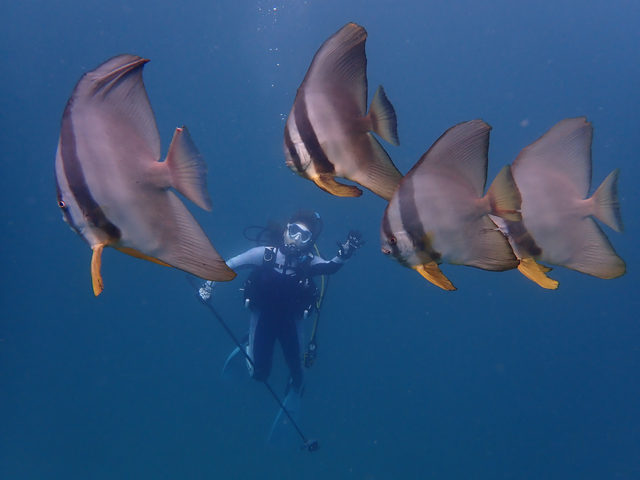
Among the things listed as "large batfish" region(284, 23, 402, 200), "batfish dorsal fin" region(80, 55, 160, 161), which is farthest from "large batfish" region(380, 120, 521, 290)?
"batfish dorsal fin" region(80, 55, 160, 161)

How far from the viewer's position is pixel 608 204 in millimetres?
1596

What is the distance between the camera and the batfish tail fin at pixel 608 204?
1.56m

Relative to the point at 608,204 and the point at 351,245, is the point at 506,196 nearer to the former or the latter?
the point at 608,204

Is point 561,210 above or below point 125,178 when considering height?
below

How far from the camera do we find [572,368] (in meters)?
37.1

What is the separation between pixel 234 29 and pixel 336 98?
44.6 meters

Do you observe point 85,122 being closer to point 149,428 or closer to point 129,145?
point 129,145

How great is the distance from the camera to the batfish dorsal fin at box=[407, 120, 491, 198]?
1152 millimetres

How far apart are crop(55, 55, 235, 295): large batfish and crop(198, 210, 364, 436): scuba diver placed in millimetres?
5455

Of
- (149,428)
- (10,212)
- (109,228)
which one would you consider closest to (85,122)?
(109,228)

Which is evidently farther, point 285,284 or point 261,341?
point 261,341

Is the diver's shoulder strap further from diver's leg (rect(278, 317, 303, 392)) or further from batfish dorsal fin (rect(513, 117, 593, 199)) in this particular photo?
batfish dorsal fin (rect(513, 117, 593, 199))

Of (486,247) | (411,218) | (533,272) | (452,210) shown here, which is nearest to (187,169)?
(411,218)

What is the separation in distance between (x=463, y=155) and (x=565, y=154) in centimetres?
72
